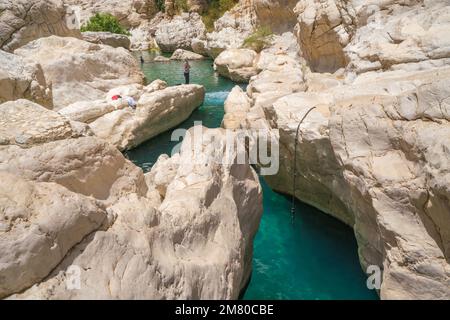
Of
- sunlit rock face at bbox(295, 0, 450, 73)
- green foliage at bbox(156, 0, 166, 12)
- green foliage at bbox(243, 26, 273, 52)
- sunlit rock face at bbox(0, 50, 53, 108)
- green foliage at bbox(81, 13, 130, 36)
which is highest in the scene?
sunlit rock face at bbox(295, 0, 450, 73)

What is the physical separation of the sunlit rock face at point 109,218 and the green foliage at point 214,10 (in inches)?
1834

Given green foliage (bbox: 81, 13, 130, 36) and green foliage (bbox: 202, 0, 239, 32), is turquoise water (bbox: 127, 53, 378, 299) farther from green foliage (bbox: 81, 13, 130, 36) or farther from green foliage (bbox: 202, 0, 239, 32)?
green foliage (bbox: 202, 0, 239, 32)

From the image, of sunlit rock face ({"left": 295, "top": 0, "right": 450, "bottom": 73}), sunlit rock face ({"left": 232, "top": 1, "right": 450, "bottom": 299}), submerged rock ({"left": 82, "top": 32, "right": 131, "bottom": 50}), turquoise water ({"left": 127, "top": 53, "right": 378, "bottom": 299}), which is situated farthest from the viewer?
submerged rock ({"left": 82, "top": 32, "right": 131, "bottom": 50})

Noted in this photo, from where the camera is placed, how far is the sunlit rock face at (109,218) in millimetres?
4711

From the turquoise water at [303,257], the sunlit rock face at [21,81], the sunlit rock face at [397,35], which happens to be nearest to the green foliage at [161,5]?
the sunlit rock face at [397,35]

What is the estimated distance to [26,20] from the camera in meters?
23.5

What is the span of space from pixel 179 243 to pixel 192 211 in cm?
69

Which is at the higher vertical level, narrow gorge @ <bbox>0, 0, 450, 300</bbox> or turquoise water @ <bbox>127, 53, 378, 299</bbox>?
narrow gorge @ <bbox>0, 0, 450, 300</bbox>

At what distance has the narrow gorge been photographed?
5.14m

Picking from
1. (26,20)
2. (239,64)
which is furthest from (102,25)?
(26,20)

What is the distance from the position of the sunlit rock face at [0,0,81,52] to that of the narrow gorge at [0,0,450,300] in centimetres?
876

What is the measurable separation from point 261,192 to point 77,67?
15.6 m

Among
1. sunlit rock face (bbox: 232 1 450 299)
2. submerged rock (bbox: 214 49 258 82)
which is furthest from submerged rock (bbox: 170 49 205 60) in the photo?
sunlit rock face (bbox: 232 1 450 299)

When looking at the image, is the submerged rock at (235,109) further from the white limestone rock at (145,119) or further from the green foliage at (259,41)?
the green foliage at (259,41)
